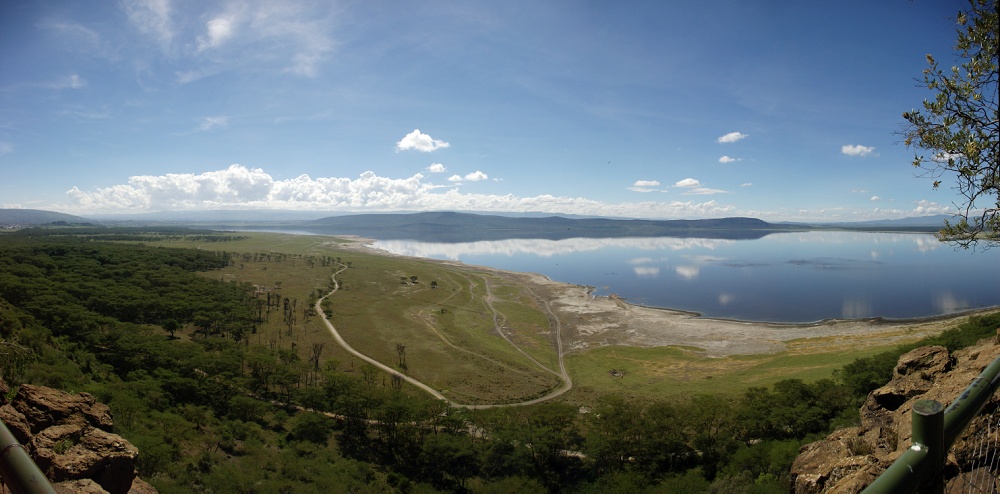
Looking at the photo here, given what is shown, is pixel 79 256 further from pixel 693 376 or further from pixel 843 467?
pixel 843 467

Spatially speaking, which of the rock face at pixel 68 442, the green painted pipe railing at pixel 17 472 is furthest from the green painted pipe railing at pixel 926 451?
the rock face at pixel 68 442

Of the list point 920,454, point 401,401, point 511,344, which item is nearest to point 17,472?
point 920,454

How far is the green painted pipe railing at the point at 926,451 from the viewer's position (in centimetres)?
195

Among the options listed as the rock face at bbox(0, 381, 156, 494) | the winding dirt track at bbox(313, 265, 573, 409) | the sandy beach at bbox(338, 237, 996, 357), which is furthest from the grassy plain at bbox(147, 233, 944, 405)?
the rock face at bbox(0, 381, 156, 494)

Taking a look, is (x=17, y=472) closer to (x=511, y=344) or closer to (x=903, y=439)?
(x=903, y=439)

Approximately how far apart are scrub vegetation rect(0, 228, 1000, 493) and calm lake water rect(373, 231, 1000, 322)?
83.4 ft

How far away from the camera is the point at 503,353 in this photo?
5519 cm

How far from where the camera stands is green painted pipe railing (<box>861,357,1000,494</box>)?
1945 millimetres

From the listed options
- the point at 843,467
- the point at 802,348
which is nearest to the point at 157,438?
the point at 843,467

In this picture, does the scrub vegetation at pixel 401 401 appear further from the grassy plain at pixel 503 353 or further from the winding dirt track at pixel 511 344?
the winding dirt track at pixel 511 344

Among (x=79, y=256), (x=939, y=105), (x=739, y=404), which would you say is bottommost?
(x=739, y=404)

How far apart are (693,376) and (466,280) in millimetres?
64296

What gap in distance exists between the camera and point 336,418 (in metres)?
36.9

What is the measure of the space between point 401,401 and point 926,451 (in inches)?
1391
